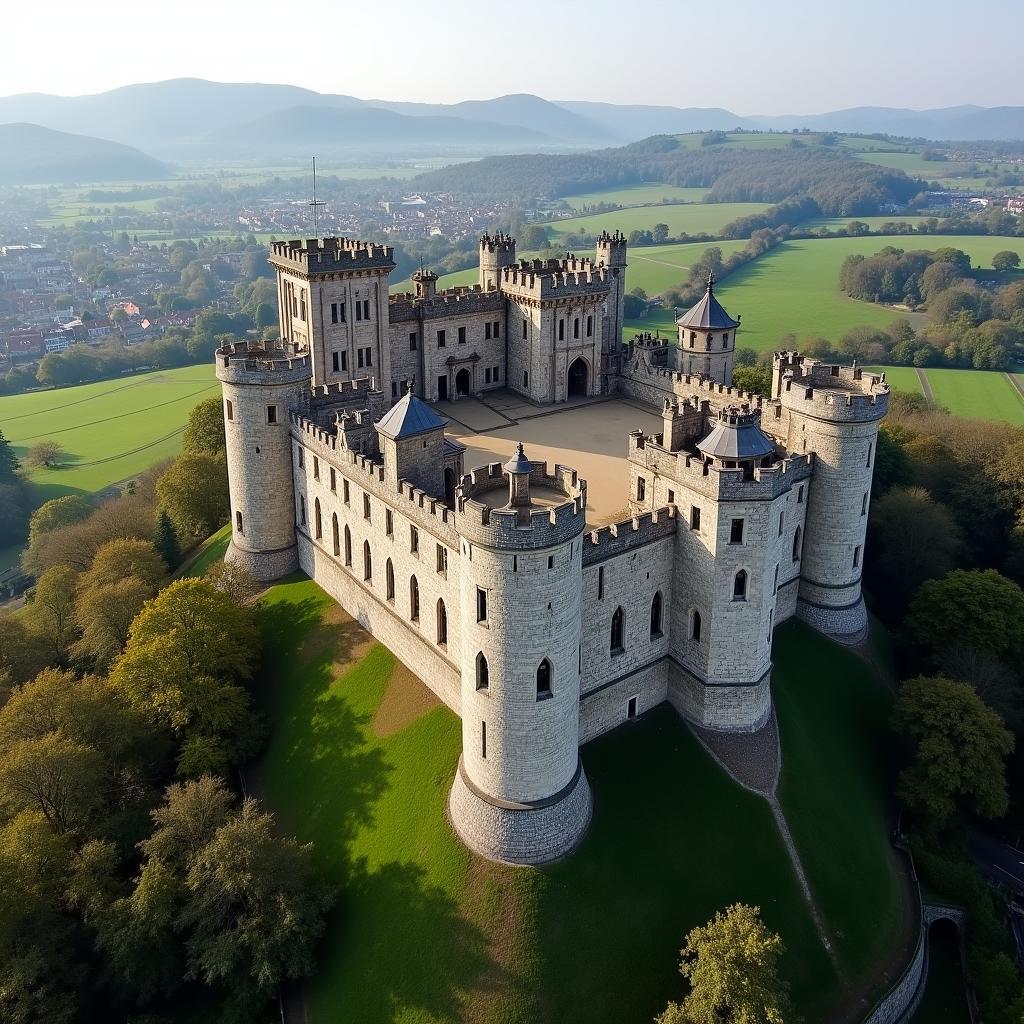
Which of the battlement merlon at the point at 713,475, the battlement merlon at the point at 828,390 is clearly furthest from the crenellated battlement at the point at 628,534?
the battlement merlon at the point at 828,390

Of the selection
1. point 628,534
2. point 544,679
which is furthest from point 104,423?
point 544,679

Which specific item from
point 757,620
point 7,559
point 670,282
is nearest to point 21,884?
point 757,620

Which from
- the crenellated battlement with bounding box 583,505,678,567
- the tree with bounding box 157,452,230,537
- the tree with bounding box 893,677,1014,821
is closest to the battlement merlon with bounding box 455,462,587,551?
the crenellated battlement with bounding box 583,505,678,567

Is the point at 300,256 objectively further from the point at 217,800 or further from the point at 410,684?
the point at 217,800

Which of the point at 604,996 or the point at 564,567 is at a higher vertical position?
the point at 564,567

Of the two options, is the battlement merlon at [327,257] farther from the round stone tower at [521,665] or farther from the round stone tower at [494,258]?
the round stone tower at [521,665]

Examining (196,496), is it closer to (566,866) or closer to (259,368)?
(259,368)
